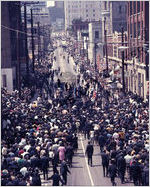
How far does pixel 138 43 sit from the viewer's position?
67750mm

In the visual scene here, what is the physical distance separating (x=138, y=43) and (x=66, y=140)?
3717 centimetres

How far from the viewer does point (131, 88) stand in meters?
73.5

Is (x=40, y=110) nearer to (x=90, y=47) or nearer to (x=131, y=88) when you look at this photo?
(x=131, y=88)

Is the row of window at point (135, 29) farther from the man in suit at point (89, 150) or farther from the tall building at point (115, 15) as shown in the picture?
the tall building at point (115, 15)

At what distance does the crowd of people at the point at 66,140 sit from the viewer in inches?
998

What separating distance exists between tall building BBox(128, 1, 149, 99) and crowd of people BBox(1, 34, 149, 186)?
45.7 feet

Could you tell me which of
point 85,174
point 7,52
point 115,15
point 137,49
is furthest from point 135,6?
point 115,15

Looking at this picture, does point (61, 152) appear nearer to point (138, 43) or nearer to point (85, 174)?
point (85, 174)

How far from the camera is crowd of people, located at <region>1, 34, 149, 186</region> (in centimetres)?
2536

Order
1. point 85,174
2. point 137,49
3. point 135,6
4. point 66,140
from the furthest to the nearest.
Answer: point 135,6 → point 137,49 → point 66,140 → point 85,174

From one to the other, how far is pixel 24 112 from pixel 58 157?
14308 mm

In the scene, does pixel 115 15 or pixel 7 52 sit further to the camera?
pixel 115 15

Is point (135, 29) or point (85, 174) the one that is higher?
point (135, 29)

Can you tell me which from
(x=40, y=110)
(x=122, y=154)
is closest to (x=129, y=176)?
(x=122, y=154)
